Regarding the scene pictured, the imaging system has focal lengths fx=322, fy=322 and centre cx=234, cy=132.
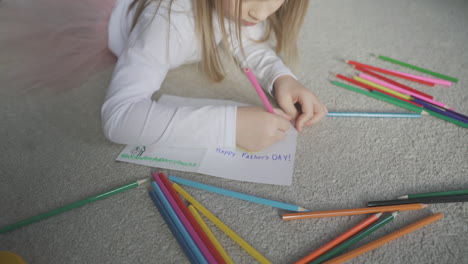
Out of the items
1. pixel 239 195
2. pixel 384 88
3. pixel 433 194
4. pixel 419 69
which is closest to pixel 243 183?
pixel 239 195

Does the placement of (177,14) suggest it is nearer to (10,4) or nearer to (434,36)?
(10,4)

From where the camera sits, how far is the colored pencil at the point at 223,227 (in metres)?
0.36

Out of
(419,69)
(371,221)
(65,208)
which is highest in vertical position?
(419,69)

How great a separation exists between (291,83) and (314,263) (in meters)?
0.31

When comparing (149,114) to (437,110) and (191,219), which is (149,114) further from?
(437,110)

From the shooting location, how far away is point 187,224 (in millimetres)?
385

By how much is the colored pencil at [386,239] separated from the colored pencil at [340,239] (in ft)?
0.05

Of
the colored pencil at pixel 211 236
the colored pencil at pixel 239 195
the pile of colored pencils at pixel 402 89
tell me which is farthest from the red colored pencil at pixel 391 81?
the colored pencil at pixel 211 236

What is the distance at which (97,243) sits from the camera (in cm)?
39

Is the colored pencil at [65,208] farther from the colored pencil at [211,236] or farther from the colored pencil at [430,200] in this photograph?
the colored pencil at [430,200]

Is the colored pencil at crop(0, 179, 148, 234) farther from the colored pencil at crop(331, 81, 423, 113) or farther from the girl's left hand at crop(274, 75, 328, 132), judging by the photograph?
the colored pencil at crop(331, 81, 423, 113)

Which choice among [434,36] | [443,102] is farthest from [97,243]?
[434,36]

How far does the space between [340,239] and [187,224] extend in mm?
180

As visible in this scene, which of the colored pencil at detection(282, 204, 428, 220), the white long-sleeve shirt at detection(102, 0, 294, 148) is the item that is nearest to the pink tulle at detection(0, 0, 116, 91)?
the white long-sleeve shirt at detection(102, 0, 294, 148)
